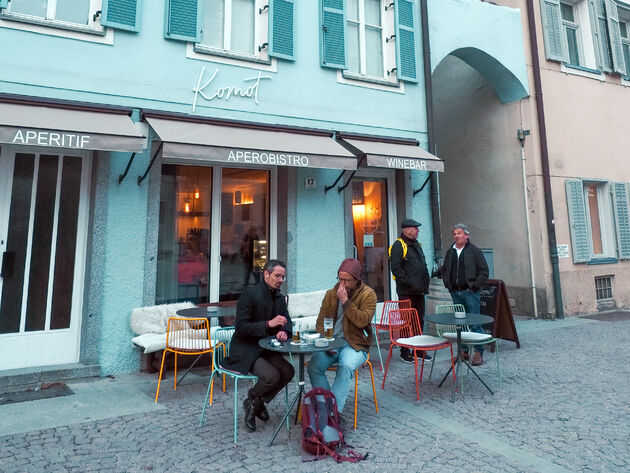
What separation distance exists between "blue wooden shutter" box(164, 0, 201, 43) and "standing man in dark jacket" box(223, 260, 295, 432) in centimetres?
387

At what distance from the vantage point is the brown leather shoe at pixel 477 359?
5.54m

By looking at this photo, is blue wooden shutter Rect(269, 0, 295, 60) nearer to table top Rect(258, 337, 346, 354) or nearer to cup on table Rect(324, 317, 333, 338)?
cup on table Rect(324, 317, 333, 338)

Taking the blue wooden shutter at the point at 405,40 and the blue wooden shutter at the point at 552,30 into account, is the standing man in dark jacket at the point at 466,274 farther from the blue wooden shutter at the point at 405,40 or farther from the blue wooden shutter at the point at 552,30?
the blue wooden shutter at the point at 552,30

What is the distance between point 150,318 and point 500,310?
4.81 m

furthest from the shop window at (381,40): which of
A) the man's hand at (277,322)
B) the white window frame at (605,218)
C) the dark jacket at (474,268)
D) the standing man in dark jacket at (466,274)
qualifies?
the white window frame at (605,218)

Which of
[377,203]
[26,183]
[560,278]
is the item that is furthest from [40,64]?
[560,278]

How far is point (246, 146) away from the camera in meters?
5.46

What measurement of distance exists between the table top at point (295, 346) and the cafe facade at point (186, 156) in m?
2.58

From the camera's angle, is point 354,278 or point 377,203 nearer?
point 354,278

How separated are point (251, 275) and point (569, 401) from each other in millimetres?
4298

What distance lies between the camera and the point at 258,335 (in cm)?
355

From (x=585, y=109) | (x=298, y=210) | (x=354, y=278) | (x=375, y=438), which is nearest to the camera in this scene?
(x=375, y=438)

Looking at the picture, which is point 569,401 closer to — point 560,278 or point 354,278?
point 354,278

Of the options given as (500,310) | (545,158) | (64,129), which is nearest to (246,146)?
(64,129)
